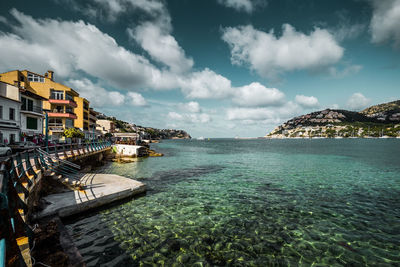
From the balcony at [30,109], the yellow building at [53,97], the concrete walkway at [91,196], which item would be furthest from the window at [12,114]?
the concrete walkway at [91,196]

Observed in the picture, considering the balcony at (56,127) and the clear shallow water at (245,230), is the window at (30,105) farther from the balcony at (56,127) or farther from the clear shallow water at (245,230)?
the clear shallow water at (245,230)

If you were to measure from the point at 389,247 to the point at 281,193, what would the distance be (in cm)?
654

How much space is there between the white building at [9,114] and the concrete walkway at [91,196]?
22.1 m

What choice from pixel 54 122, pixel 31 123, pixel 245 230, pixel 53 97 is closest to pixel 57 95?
pixel 53 97

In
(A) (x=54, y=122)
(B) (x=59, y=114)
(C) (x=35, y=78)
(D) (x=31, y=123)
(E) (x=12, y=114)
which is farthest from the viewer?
(A) (x=54, y=122)

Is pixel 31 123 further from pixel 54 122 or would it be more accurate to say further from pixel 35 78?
pixel 35 78

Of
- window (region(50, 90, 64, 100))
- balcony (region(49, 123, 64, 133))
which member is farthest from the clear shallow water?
window (region(50, 90, 64, 100))

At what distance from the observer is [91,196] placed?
32.1 feet

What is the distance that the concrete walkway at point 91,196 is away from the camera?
820 cm

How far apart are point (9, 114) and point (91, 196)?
28.1 metres

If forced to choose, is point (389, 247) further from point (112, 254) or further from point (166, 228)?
point (112, 254)

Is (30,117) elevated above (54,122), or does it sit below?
below

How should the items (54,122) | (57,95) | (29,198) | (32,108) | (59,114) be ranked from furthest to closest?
(57,95), (54,122), (59,114), (32,108), (29,198)

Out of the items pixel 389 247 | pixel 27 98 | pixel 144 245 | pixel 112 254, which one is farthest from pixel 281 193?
pixel 27 98
